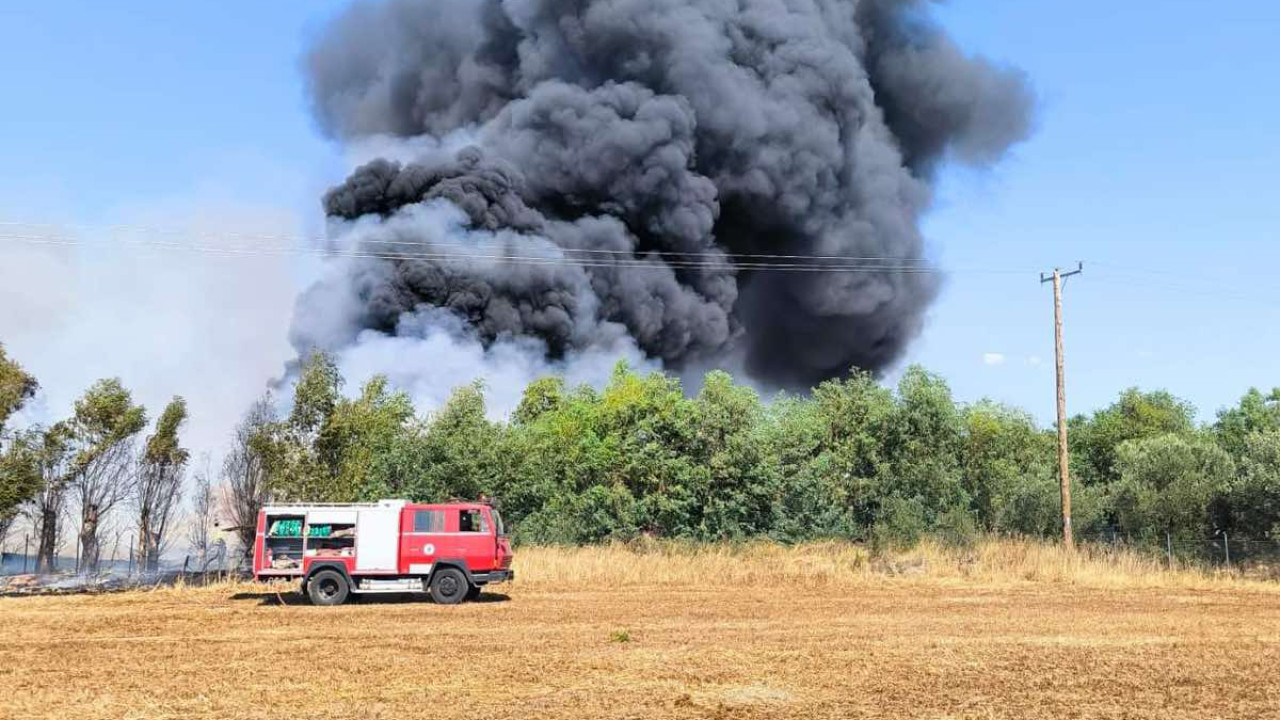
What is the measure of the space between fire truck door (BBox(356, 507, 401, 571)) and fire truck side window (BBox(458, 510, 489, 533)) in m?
1.27

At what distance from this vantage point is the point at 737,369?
69438mm

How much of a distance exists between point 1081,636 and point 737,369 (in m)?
54.1

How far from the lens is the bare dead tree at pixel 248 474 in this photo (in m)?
30.7

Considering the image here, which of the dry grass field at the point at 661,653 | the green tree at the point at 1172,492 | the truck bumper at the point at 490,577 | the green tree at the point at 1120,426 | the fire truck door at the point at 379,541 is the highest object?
the green tree at the point at 1120,426

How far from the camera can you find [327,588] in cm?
2106

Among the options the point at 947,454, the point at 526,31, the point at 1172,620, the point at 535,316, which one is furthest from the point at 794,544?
the point at 526,31

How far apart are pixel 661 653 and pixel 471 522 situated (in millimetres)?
8862

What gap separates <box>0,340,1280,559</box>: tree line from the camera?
1190 inches

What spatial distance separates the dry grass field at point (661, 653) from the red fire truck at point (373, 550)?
584mm

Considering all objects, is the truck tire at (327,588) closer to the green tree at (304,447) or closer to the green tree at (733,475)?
the green tree at (304,447)

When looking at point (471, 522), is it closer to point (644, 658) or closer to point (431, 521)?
point (431, 521)

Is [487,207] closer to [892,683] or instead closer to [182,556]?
[182,556]

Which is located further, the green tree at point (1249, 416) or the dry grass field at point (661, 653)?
the green tree at point (1249, 416)

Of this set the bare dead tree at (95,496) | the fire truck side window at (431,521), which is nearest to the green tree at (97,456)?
the bare dead tree at (95,496)
